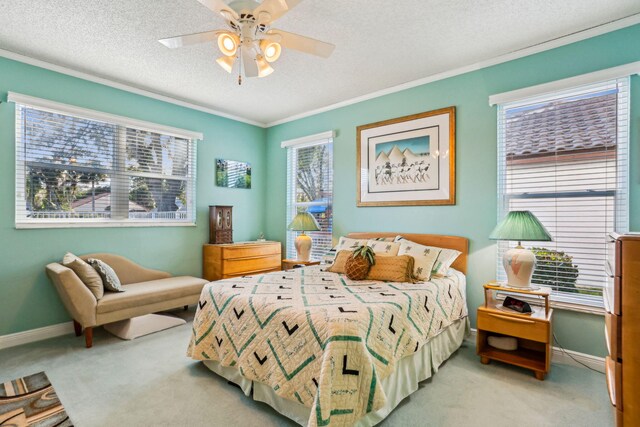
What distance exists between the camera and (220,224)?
4.48 m

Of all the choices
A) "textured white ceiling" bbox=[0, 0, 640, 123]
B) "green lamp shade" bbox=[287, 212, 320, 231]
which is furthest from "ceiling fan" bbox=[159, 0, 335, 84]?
"green lamp shade" bbox=[287, 212, 320, 231]

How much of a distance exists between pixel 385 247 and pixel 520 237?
1.24m

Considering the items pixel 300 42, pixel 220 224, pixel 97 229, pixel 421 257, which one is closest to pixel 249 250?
pixel 220 224

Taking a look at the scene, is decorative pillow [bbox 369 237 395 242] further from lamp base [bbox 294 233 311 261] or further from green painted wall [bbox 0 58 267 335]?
green painted wall [bbox 0 58 267 335]

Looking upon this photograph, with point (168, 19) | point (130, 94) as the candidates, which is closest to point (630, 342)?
point (168, 19)

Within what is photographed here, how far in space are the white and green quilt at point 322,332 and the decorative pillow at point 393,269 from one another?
0.10 metres

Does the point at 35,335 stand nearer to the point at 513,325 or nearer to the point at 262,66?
the point at 262,66

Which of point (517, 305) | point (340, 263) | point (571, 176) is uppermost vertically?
point (571, 176)

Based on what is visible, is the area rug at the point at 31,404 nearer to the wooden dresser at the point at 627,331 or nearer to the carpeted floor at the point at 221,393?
the carpeted floor at the point at 221,393

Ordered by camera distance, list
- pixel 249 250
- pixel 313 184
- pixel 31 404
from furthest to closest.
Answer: pixel 313 184, pixel 249 250, pixel 31 404

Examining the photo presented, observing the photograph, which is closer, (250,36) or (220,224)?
(250,36)

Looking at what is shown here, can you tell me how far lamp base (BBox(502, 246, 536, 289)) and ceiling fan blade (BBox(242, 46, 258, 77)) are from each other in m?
2.53

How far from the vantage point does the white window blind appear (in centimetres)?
253

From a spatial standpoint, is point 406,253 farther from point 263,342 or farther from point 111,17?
point 111,17
